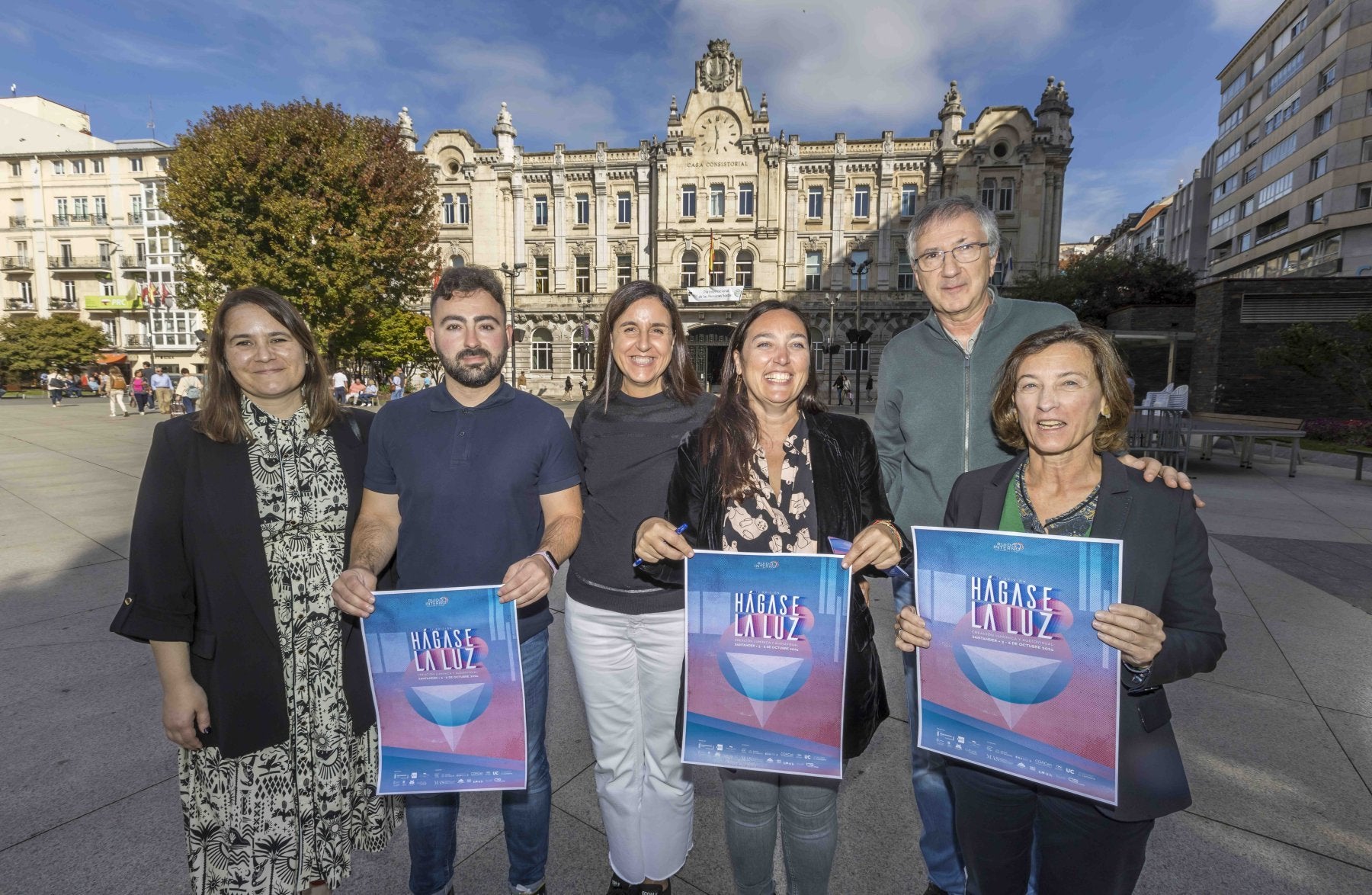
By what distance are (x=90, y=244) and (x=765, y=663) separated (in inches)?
2851

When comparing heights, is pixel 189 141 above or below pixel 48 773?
above

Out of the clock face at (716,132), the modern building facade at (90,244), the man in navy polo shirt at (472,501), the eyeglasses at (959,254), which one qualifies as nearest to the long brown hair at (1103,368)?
the eyeglasses at (959,254)

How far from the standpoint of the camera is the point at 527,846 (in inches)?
91.4

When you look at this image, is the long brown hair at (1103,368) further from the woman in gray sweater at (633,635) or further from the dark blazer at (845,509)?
the woman in gray sweater at (633,635)

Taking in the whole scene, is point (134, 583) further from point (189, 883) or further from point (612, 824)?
point (612, 824)

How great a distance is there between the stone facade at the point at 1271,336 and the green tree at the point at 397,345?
31.8 m

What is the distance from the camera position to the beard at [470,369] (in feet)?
7.41

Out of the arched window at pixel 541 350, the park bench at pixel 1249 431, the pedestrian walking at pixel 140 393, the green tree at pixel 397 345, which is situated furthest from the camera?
the arched window at pixel 541 350

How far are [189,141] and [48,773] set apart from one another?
994 inches

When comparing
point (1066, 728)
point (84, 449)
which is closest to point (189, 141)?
point (84, 449)

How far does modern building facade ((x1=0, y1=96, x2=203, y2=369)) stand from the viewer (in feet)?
165

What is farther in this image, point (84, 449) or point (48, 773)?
point (84, 449)

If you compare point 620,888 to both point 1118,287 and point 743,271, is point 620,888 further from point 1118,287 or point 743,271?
point 743,271

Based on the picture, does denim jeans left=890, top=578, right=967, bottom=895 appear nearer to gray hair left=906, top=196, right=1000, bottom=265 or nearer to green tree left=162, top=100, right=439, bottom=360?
gray hair left=906, top=196, right=1000, bottom=265
